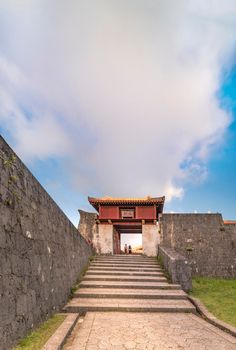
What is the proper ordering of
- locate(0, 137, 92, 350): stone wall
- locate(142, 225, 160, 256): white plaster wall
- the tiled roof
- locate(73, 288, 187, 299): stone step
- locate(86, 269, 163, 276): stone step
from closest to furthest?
locate(0, 137, 92, 350): stone wall → locate(73, 288, 187, 299): stone step → locate(86, 269, 163, 276): stone step → locate(142, 225, 160, 256): white plaster wall → the tiled roof

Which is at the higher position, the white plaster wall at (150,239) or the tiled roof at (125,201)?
the tiled roof at (125,201)

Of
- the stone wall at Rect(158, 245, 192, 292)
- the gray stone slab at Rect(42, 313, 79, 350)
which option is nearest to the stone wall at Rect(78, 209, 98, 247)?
the stone wall at Rect(158, 245, 192, 292)

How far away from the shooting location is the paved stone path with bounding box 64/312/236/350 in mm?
3891

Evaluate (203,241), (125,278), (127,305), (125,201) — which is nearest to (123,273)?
(125,278)

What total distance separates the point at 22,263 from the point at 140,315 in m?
3.42

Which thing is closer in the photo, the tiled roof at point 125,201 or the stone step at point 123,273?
the stone step at point 123,273

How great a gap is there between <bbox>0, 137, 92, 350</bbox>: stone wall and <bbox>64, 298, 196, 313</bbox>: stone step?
1.91ft

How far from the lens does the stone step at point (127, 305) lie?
6.20m

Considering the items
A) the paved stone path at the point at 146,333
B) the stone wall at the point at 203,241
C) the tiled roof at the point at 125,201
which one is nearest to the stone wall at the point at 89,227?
the tiled roof at the point at 125,201

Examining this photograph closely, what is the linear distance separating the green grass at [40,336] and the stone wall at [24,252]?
10 cm

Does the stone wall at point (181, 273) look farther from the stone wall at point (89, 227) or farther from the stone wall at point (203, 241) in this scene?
the stone wall at point (89, 227)

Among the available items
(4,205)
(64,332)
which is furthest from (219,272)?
(4,205)

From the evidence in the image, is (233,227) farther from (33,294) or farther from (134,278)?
(33,294)

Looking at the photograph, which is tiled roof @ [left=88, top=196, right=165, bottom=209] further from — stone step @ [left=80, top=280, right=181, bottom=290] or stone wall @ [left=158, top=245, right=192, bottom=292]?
stone step @ [left=80, top=280, right=181, bottom=290]
